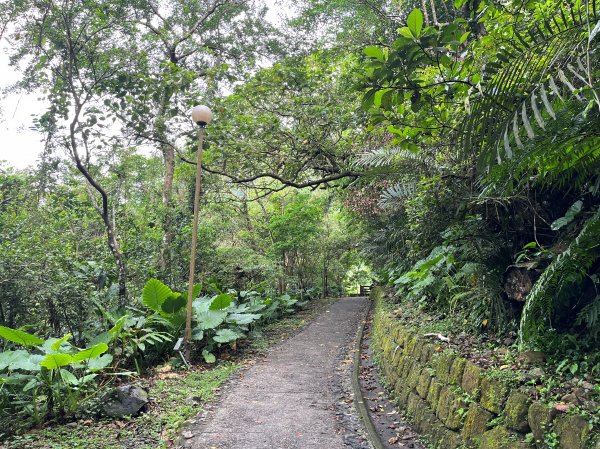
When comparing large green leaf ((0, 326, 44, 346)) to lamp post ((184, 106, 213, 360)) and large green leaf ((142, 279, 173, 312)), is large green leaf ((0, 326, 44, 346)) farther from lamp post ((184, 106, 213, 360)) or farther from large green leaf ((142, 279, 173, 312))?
large green leaf ((142, 279, 173, 312))

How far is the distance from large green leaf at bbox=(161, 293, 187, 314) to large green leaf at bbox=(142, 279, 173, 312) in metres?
0.07

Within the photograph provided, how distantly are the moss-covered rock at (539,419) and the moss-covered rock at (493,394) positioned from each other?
1.02ft

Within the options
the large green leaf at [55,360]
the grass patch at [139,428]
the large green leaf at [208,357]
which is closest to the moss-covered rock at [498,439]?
the grass patch at [139,428]

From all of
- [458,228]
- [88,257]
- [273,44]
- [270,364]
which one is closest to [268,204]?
[273,44]

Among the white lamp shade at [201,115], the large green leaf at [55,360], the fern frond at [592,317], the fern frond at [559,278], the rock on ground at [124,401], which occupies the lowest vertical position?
the rock on ground at [124,401]

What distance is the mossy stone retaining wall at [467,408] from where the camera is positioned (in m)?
2.36

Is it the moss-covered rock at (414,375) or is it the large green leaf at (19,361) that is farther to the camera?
the moss-covered rock at (414,375)

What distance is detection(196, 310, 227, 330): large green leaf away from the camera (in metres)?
6.82

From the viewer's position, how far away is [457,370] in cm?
354

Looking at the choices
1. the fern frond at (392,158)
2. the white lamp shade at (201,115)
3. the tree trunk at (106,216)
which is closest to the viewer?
the white lamp shade at (201,115)

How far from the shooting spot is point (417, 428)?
3955 mm

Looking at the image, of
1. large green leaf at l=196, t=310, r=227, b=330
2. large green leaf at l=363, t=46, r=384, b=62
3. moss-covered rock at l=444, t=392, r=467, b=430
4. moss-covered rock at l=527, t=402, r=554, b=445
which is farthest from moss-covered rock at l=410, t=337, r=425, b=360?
large green leaf at l=196, t=310, r=227, b=330

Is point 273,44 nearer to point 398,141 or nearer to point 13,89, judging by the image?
point 13,89

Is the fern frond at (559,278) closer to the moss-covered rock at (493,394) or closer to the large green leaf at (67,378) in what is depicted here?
the moss-covered rock at (493,394)
